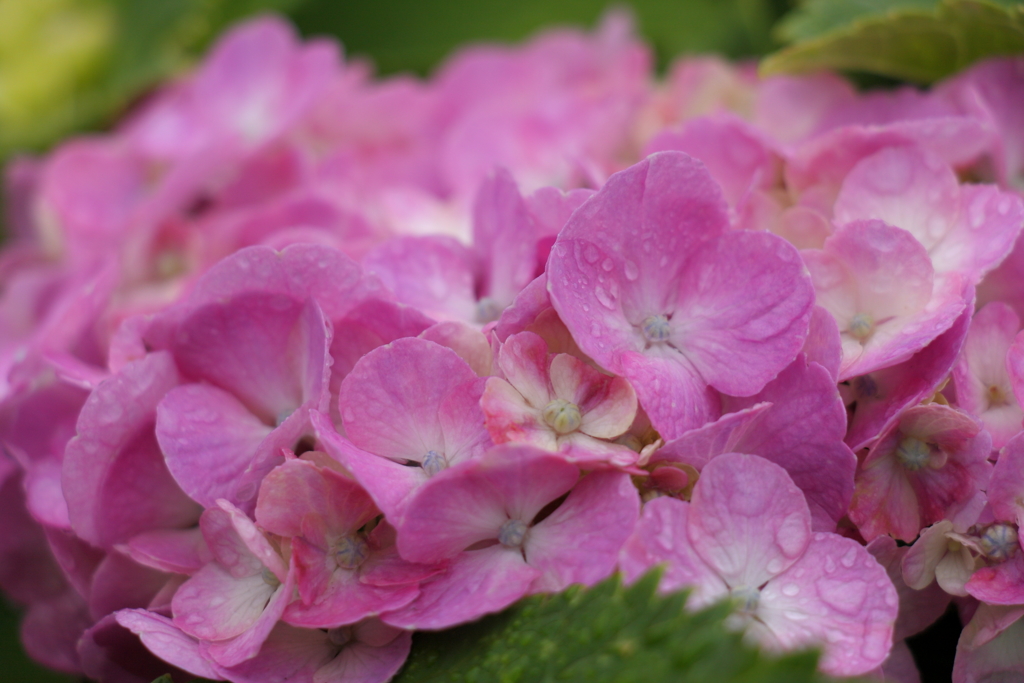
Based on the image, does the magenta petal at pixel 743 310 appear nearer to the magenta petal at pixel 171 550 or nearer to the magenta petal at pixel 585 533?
the magenta petal at pixel 585 533

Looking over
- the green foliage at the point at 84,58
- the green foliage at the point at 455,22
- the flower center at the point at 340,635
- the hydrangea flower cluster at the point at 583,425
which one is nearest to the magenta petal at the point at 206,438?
the hydrangea flower cluster at the point at 583,425

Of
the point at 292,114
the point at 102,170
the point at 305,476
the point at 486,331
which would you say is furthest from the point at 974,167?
the point at 102,170

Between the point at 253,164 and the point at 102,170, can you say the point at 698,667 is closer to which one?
the point at 253,164

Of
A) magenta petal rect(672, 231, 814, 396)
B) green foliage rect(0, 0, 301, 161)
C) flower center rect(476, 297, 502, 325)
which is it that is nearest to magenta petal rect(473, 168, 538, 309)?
flower center rect(476, 297, 502, 325)

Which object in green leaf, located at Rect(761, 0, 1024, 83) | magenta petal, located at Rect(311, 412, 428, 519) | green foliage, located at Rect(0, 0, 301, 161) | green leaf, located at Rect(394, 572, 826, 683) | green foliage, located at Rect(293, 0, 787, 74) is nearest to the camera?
green leaf, located at Rect(394, 572, 826, 683)

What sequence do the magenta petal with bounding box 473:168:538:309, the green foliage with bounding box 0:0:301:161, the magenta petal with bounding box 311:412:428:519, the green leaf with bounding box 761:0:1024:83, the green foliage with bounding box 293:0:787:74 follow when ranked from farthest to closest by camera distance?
the green foliage with bounding box 293:0:787:74 → the green foliage with bounding box 0:0:301:161 → the green leaf with bounding box 761:0:1024:83 → the magenta petal with bounding box 473:168:538:309 → the magenta petal with bounding box 311:412:428:519

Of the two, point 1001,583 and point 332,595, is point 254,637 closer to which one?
point 332,595

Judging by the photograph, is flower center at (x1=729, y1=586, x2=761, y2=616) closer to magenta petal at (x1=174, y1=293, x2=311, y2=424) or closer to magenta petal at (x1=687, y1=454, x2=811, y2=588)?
magenta petal at (x1=687, y1=454, x2=811, y2=588)

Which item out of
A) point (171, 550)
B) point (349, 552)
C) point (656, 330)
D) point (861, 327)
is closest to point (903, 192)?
point (861, 327)

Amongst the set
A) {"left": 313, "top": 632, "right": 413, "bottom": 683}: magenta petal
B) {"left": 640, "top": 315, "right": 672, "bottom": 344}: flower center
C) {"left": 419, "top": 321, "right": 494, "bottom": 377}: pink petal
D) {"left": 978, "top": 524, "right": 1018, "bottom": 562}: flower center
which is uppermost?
{"left": 419, "top": 321, "right": 494, "bottom": 377}: pink petal
